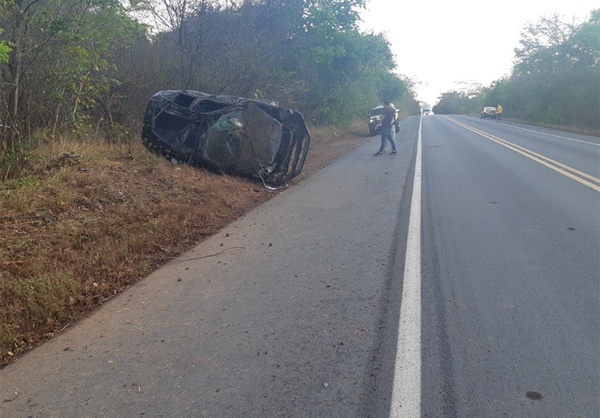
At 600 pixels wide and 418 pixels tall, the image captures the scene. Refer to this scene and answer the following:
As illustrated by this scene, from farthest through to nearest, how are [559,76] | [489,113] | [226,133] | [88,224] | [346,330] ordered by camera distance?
[489,113] < [559,76] < [226,133] < [88,224] < [346,330]

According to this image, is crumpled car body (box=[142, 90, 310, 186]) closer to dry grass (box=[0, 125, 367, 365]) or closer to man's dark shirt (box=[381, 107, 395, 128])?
dry grass (box=[0, 125, 367, 365])

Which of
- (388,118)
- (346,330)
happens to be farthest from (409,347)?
(388,118)

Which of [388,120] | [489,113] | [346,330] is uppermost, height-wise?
[388,120]

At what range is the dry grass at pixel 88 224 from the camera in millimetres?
4977

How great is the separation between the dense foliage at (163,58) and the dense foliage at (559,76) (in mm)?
16428

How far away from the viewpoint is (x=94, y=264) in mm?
5984

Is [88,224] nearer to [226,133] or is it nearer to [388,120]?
[226,133]

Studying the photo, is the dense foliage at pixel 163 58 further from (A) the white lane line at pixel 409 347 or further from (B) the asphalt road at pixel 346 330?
(A) the white lane line at pixel 409 347

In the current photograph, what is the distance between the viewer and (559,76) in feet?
149

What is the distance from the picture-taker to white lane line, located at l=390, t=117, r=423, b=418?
3299mm

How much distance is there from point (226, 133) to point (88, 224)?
4.81 m

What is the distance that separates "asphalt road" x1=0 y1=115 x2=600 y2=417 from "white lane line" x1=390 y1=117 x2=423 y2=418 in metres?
0.02

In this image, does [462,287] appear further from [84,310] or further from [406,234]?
[84,310]

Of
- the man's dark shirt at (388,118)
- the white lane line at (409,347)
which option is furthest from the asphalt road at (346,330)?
the man's dark shirt at (388,118)
